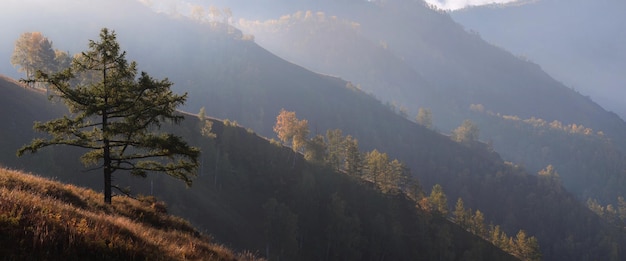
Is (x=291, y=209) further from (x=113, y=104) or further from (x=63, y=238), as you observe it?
(x=63, y=238)

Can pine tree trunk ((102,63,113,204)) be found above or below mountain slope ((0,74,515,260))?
above

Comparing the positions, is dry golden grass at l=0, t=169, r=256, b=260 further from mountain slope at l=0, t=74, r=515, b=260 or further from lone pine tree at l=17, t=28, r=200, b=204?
mountain slope at l=0, t=74, r=515, b=260

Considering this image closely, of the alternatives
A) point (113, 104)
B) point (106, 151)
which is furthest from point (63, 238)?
point (106, 151)

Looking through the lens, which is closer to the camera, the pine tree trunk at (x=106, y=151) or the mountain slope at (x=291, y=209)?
the pine tree trunk at (x=106, y=151)

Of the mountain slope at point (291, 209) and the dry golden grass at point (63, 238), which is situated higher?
the dry golden grass at point (63, 238)

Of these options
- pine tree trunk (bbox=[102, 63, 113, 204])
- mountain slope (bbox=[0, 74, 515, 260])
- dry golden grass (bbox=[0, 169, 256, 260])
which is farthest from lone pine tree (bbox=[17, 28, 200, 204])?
mountain slope (bbox=[0, 74, 515, 260])

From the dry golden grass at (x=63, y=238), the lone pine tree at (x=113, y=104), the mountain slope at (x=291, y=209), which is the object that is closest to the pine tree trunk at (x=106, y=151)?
the lone pine tree at (x=113, y=104)

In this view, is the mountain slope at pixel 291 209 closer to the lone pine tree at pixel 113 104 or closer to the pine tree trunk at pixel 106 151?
the pine tree trunk at pixel 106 151

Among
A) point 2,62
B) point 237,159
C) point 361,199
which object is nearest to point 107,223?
point 237,159

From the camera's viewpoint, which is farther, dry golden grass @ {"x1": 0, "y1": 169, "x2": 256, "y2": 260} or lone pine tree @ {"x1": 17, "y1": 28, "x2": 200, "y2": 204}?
lone pine tree @ {"x1": 17, "y1": 28, "x2": 200, "y2": 204}

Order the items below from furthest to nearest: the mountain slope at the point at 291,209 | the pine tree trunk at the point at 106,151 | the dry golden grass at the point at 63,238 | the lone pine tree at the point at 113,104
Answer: the mountain slope at the point at 291,209, the pine tree trunk at the point at 106,151, the lone pine tree at the point at 113,104, the dry golden grass at the point at 63,238

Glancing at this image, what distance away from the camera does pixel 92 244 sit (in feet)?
24.4

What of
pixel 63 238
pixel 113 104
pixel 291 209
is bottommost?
pixel 291 209

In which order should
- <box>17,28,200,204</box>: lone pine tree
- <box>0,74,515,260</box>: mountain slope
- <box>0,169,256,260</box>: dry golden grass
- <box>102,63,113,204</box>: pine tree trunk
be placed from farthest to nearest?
<box>0,74,515,260</box>: mountain slope, <box>102,63,113,204</box>: pine tree trunk, <box>17,28,200,204</box>: lone pine tree, <box>0,169,256,260</box>: dry golden grass
